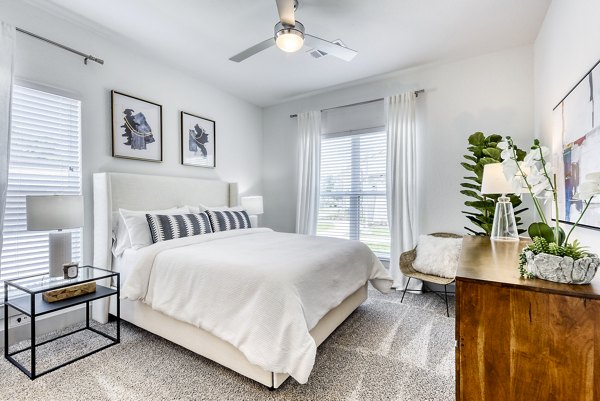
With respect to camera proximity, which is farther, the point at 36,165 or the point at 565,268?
the point at 36,165

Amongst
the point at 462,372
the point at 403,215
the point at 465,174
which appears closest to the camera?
the point at 462,372

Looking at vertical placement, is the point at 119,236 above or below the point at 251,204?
below

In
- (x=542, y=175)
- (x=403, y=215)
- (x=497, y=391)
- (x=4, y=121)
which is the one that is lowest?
(x=497, y=391)

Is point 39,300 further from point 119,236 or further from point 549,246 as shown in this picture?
point 549,246

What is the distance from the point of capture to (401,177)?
3688 mm

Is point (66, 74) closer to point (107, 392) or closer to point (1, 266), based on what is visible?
point (1, 266)

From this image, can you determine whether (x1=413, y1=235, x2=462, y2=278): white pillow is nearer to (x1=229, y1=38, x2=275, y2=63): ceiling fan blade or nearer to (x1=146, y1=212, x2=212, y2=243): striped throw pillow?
(x1=146, y1=212, x2=212, y2=243): striped throw pillow

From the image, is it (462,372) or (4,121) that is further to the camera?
(4,121)

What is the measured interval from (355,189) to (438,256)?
1516 mm

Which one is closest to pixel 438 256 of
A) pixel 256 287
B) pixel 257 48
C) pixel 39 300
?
pixel 256 287

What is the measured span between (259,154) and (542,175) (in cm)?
426

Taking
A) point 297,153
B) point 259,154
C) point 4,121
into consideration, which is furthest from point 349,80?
point 4,121

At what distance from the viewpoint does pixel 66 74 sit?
259cm

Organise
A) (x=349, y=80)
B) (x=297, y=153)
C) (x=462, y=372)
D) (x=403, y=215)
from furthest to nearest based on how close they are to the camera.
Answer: (x=297, y=153)
(x=349, y=80)
(x=403, y=215)
(x=462, y=372)
